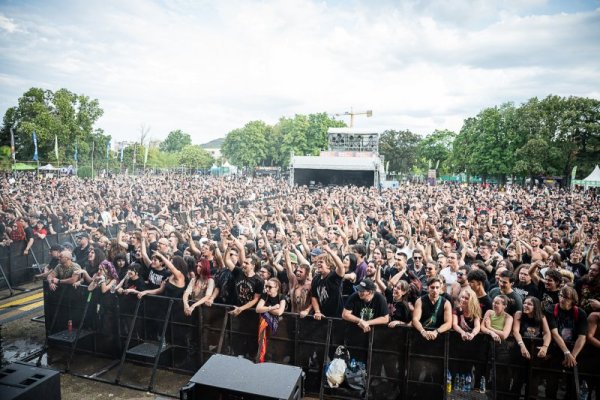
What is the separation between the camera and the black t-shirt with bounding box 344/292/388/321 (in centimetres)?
481

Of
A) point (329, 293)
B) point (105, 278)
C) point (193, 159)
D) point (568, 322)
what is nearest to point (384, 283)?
point (329, 293)

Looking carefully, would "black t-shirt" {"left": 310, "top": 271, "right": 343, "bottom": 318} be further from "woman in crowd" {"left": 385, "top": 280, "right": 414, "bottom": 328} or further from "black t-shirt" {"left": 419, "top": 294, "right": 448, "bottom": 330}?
"black t-shirt" {"left": 419, "top": 294, "right": 448, "bottom": 330}

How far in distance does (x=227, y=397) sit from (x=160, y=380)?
3.94 metres

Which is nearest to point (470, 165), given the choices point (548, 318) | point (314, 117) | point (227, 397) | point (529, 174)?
point (529, 174)

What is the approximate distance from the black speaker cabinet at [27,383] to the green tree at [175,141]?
153803 millimetres

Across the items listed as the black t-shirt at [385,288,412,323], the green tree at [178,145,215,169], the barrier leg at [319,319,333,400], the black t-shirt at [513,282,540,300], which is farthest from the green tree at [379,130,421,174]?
the barrier leg at [319,319,333,400]

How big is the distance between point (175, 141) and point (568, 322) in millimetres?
157678

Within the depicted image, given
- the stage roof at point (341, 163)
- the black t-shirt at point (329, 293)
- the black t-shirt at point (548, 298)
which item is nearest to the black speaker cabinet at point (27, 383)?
the black t-shirt at point (329, 293)

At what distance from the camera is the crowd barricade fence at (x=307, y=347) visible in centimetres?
441

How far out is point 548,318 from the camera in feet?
14.6

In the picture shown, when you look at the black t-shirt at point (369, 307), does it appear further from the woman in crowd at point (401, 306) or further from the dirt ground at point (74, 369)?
the dirt ground at point (74, 369)

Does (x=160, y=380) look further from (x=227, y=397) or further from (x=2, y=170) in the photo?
(x=2, y=170)

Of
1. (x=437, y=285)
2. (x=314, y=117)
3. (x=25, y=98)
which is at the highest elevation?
(x=314, y=117)

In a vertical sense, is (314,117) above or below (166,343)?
above
